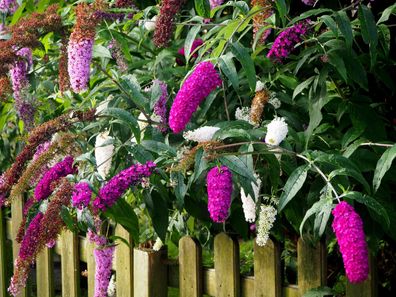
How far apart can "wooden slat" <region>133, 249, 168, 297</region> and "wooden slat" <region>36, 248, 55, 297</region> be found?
0.78m

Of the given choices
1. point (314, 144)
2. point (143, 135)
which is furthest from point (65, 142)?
point (314, 144)

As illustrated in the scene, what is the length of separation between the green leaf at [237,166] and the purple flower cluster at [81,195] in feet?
1.17

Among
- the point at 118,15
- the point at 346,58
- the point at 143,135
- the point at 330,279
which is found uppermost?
the point at 118,15

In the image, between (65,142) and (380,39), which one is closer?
(65,142)

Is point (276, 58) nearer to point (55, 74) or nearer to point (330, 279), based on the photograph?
point (330, 279)

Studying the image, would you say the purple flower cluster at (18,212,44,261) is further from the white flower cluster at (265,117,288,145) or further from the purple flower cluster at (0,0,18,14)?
the purple flower cluster at (0,0,18,14)

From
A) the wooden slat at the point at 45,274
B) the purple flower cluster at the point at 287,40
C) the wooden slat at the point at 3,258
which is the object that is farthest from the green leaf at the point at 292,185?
the wooden slat at the point at 3,258

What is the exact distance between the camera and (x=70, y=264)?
3.80m

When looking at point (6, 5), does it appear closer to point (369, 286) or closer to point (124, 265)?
point (124, 265)

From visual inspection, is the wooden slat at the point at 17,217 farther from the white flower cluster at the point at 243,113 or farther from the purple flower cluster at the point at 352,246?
the purple flower cluster at the point at 352,246

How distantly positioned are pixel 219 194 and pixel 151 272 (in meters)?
1.37

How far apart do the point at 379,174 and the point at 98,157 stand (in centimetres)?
83

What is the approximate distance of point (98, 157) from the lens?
262 cm

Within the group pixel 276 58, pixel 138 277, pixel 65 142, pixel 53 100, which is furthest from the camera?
pixel 53 100
